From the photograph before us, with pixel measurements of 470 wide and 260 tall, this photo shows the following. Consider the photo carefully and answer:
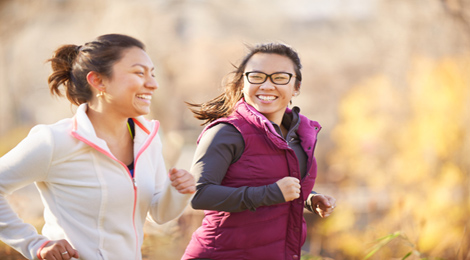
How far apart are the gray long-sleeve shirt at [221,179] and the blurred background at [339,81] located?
2.29 meters

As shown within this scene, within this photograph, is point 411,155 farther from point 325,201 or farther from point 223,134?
point 223,134

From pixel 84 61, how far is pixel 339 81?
9.93ft

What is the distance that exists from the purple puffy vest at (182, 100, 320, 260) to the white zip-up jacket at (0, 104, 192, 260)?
0.85 ft

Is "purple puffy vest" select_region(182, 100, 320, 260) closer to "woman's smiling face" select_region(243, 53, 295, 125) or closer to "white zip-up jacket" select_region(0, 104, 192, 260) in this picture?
"woman's smiling face" select_region(243, 53, 295, 125)

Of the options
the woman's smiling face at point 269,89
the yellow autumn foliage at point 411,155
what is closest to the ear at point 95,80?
the woman's smiling face at point 269,89

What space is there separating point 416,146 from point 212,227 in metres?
2.71

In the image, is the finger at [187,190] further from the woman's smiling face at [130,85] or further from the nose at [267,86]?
the nose at [267,86]

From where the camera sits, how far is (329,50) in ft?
14.8

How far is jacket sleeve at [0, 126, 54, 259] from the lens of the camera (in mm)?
1628

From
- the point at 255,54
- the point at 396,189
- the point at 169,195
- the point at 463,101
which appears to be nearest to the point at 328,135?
the point at 396,189

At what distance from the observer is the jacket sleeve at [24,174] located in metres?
1.63

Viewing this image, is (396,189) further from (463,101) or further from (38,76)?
(38,76)

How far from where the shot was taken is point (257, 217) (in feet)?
6.41

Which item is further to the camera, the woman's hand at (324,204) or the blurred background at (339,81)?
the blurred background at (339,81)
